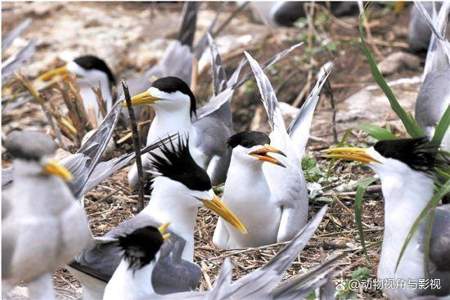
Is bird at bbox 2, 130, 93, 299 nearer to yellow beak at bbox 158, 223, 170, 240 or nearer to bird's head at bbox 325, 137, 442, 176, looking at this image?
yellow beak at bbox 158, 223, 170, 240

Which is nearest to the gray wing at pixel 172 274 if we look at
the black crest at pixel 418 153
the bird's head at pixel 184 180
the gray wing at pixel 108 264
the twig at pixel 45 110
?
the gray wing at pixel 108 264

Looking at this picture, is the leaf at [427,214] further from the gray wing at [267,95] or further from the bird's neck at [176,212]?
the gray wing at [267,95]

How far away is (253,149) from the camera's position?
15.9 ft

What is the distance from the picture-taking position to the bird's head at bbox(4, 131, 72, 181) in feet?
10.3

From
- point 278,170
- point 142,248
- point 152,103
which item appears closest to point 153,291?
point 142,248

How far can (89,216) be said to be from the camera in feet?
17.4

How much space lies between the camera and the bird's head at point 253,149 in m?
4.83

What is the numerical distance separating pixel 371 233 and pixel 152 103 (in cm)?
141

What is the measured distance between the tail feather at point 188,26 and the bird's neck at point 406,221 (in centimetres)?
373

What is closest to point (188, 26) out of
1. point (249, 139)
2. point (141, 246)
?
point (249, 139)

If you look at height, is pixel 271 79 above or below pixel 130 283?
below

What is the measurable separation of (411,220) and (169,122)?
1.83 m

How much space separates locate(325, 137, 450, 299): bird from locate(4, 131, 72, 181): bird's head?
155cm

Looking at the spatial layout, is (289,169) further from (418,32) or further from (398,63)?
(418,32)
